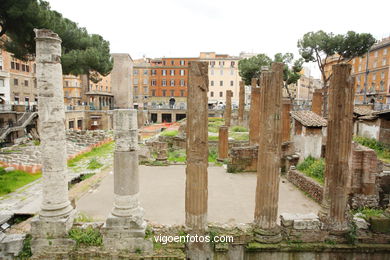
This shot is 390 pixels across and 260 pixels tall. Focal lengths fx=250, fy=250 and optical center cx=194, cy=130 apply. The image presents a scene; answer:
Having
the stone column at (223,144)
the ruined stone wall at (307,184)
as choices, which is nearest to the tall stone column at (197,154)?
the ruined stone wall at (307,184)

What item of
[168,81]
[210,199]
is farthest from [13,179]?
[168,81]

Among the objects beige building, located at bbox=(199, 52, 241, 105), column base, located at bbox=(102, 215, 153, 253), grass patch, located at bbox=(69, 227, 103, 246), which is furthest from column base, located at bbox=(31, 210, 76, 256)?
beige building, located at bbox=(199, 52, 241, 105)

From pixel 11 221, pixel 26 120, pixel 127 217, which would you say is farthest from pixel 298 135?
pixel 26 120

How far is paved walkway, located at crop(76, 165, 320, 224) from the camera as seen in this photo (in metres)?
6.98

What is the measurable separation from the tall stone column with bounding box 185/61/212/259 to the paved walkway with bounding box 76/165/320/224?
1.42 metres

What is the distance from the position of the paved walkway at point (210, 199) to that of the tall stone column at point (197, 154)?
1.42 meters

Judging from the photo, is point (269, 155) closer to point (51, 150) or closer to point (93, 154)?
point (51, 150)

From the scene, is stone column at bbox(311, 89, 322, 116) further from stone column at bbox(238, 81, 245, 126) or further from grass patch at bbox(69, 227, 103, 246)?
grass patch at bbox(69, 227, 103, 246)

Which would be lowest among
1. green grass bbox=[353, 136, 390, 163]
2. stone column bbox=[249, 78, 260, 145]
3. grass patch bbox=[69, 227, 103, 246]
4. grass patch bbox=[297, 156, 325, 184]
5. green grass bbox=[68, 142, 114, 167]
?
green grass bbox=[68, 142, 114, 167]

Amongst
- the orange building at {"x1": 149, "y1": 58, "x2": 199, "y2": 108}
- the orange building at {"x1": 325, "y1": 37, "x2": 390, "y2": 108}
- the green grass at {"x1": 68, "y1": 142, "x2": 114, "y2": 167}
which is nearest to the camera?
the green grass at {"x1": 68, "y1": 142, "x2": 114, "y2": 167}

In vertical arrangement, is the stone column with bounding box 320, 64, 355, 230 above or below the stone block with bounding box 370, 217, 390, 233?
above

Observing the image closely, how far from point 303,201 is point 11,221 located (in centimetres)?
852

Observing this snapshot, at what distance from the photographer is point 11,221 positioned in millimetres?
6598

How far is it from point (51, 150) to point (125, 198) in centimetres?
194
